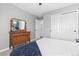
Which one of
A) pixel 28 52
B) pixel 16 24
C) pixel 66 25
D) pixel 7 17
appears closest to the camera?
pixel 28 52

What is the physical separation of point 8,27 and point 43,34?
3.68 feet

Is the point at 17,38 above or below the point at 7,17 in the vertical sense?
below

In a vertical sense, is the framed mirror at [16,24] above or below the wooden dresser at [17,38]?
above

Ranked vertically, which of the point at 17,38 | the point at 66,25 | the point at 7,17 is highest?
the point at 7,17

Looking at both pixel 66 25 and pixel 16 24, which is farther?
pixel 16 24

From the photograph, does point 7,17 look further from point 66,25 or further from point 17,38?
point 66,25

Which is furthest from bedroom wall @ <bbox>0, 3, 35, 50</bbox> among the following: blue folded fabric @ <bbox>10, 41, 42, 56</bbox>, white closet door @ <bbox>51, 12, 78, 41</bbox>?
blue folded fabric @ <bbox>10, 41, 42, 56</bbox>

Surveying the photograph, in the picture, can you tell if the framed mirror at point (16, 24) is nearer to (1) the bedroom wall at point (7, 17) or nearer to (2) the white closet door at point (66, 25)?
(1) the bedroom wall at point (7, 17)

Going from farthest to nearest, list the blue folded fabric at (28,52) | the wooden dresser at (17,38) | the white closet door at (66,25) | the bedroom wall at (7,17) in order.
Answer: the wooden dresser at (17,38), the bedroom wall at (7,17), the white closet door at (66,25), the blue folded fabric at (28,52)

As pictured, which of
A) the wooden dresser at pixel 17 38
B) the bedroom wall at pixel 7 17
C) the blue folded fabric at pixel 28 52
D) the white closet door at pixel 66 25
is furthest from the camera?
the wooden dresser at pixel 17 38

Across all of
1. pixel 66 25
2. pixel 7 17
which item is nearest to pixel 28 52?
pixel 66 25

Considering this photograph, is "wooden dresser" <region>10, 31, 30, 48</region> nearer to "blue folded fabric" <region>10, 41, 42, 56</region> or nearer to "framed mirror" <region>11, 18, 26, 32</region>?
"framed mirror" <region>11, 18, 26, 32</region>

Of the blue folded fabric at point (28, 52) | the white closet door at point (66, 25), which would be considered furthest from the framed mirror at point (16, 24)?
the blue folded fabric at point (28, 52)

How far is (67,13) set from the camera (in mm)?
1375
